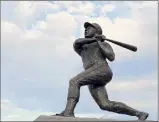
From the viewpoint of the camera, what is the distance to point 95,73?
10141mm

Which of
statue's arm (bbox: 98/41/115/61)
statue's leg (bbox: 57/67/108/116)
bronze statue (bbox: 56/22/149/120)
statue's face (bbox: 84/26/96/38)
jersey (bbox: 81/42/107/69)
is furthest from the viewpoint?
statue's face (bbox: 84/26/96/38)

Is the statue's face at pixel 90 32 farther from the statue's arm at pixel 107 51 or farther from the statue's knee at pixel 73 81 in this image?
the statue's knee at pixel 73 81

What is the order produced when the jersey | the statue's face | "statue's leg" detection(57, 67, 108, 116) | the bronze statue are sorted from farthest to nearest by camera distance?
the statue's face < the jersey < the bronze statue < "statue's leg" detection(57, 67, 108, 116)

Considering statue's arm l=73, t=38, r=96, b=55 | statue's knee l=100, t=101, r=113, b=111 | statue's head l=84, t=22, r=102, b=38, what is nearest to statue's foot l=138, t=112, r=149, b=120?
statue's knee l=100, t=101, r=113, b=111

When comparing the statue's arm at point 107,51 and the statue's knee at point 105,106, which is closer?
the statue's knee at point 105,106

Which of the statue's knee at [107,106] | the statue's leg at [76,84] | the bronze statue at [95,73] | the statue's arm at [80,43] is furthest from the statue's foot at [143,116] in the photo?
the statue's arm at [80,43]

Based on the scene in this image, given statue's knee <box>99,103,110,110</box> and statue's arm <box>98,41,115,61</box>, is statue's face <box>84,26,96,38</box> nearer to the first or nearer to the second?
statue's arm <box>98,41,115,61</box>

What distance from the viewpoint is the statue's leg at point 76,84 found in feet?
32.2

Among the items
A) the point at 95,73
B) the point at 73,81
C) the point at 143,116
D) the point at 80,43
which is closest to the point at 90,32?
the point at 80,43

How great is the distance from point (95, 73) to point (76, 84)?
1.56 feet

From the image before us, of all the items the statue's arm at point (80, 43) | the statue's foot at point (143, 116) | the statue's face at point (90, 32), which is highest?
the statue's face at point (90, 32)

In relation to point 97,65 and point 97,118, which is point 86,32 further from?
point 97,118

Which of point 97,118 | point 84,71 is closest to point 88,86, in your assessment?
point 84,71

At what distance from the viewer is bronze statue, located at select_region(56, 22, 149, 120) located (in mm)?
10023
